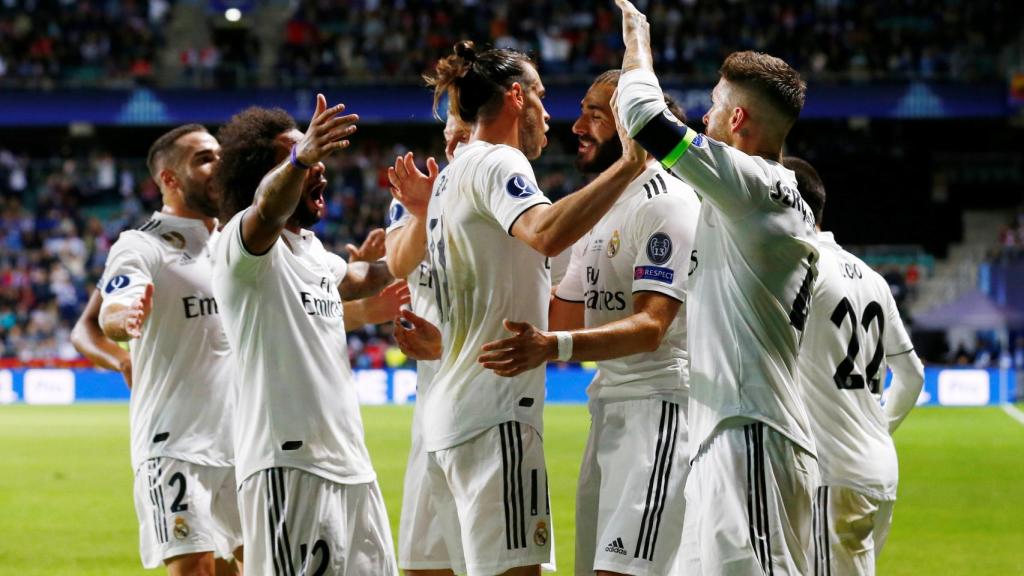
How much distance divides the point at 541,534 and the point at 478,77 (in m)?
1.78

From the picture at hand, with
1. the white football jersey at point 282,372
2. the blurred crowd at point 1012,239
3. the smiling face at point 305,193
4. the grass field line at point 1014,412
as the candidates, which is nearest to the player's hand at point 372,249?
the smiling face at point 305,193

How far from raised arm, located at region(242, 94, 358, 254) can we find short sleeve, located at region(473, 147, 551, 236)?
0.55m

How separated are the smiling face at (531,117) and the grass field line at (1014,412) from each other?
61.0 ft

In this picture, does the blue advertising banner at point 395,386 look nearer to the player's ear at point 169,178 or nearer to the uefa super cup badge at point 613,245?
the player's ear at point 169,178

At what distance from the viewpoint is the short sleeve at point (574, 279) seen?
566cm

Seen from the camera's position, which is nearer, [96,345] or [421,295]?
[421,295]

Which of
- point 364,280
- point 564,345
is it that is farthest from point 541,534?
point 364,280

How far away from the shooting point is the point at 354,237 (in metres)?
31.8

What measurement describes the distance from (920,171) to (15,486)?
26.9m

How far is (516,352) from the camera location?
4418 millimetres

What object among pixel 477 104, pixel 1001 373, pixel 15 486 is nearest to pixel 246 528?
pixel 477 104

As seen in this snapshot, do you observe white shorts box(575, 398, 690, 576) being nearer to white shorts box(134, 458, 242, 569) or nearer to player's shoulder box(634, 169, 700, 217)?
player's shoulder box(634, 169, 700, 217)

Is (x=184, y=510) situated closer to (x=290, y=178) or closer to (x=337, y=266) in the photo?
(x=337, y=266)

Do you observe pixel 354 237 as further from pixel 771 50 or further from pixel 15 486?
pixel 15 486
